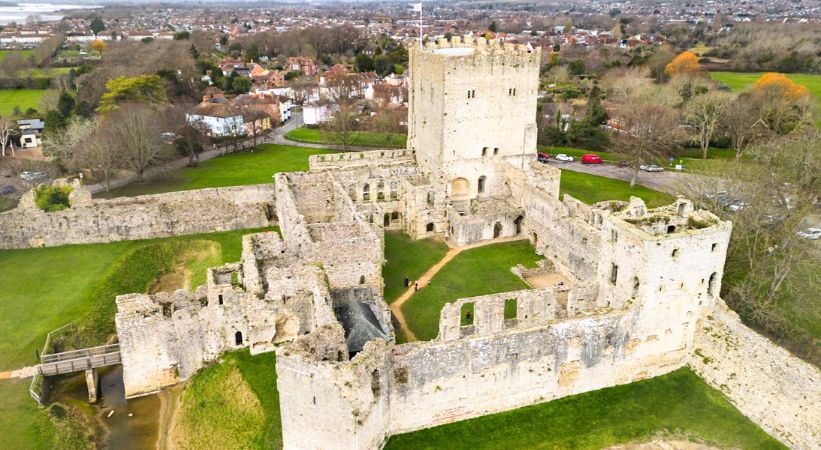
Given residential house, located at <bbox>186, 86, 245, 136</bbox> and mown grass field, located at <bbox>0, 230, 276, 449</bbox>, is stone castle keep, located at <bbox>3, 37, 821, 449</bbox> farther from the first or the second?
residential house, located at <bbox>186, 86, 245, 136</bbox>

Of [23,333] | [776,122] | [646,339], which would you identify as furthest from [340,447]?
[776,122]

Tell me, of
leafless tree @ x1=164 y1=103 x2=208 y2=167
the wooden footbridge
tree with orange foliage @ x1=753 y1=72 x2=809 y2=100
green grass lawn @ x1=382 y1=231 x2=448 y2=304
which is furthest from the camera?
tree with orange foliage @ x1=753 y1=72 x2=809 y2=100

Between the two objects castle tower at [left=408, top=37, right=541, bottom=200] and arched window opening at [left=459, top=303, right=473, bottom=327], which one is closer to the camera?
arched window opening at [left=459, top=303, right=473, bottom=327]

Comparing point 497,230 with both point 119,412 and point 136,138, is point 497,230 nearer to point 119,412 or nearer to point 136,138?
point 119,412

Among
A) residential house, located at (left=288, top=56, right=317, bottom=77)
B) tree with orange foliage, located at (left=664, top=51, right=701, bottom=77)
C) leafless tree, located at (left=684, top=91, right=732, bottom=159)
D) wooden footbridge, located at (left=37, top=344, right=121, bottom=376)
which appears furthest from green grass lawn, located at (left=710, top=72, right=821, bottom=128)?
wooden footbridge, located at (left=37, top=344, right=121, bottom=376)

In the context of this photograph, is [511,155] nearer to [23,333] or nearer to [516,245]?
[516,245]

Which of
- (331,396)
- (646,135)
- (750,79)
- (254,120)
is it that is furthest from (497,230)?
(750,79)
